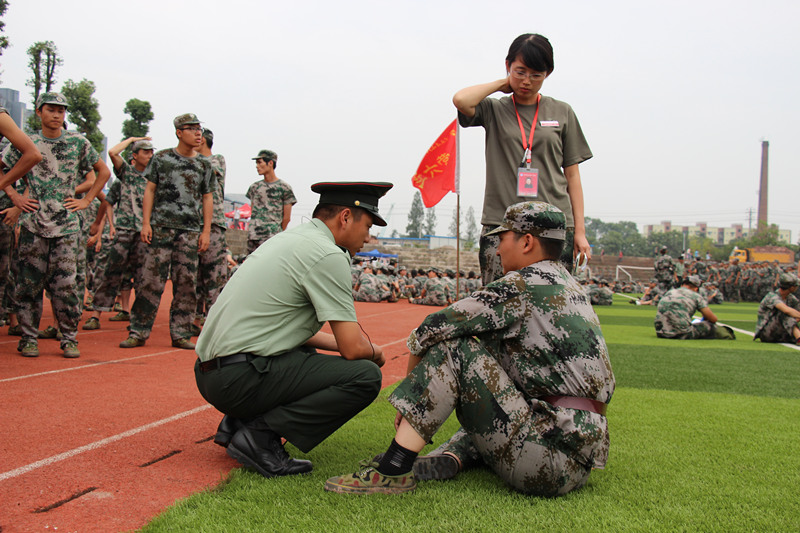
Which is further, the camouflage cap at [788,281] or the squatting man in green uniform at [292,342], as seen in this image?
the camouflage cap at [788,281]

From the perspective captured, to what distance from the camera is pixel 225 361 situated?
2.83m

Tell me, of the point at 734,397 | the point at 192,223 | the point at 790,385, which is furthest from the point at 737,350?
the point at 192,223

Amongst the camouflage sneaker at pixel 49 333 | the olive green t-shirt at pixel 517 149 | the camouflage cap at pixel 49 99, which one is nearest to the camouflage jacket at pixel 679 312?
the olive green t-shirt at pixel 517 149

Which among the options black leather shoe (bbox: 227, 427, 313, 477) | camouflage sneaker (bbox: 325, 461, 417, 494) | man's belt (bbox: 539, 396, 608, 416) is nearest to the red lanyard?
man's belt (bbox: 539, 396, 608, 416)

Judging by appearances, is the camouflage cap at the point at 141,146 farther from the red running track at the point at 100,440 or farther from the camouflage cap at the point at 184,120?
the red running track at the point at 100,440

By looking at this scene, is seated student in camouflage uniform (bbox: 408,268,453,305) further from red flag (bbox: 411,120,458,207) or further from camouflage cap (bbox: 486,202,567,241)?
camouflage cap (bbox: 486,202,567,241)

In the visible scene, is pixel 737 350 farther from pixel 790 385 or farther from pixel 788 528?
pixel 788 528

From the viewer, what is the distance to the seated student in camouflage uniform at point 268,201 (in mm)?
8789

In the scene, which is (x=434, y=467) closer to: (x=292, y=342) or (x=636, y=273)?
(x=292, y=342)

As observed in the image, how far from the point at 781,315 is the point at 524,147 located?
8.60m

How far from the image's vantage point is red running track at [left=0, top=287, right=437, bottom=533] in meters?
2.45

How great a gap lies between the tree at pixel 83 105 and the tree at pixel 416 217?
82.9 m

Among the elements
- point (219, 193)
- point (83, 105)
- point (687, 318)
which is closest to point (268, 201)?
point (219, 193)

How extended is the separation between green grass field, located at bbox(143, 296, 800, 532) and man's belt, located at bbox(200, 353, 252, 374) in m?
0.49
